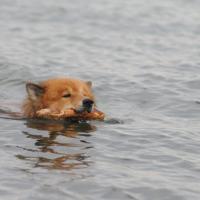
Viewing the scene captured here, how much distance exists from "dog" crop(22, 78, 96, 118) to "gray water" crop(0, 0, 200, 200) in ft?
1.06

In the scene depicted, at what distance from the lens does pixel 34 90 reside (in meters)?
10.4

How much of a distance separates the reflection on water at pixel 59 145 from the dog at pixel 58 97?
27 cm

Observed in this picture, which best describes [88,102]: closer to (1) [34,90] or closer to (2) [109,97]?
(1) [34,90]

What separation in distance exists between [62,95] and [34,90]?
18.8 inches

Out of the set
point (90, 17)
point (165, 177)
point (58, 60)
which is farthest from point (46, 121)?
point (90, 17)

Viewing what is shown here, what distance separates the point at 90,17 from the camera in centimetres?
2027

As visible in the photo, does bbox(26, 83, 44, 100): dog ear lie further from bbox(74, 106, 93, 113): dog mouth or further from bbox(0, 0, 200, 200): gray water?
bbox(74, 106, 93, 113): dog mouth

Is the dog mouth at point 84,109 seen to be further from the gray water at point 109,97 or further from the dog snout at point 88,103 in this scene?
the gray water at point 109,97

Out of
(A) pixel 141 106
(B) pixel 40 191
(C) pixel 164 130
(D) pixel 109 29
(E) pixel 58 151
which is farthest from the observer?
(D) pixel 109 29

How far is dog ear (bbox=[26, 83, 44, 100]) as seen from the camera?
34.1 ft

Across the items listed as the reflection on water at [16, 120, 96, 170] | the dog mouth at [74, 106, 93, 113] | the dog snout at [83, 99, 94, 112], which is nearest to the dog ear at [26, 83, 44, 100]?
the reflection on water at [16, 120, 96, 170]

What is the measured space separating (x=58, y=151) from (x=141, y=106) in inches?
133

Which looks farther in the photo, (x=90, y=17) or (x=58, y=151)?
(x=90, y=17)

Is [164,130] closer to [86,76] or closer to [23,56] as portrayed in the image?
[86,76]
